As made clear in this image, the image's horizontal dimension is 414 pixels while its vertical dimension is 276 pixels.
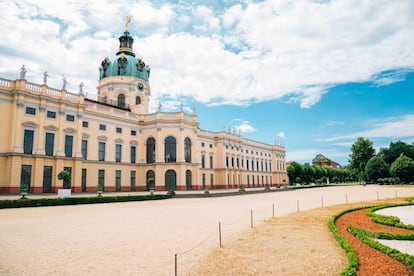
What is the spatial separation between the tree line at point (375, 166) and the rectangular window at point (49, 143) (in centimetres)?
6536

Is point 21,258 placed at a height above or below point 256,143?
below

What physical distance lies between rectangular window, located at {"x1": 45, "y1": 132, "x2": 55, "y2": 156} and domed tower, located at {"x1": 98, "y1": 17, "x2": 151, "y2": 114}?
711 inches

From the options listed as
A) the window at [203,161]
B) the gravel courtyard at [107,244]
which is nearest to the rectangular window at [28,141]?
the gravel courtyard at [107,244]

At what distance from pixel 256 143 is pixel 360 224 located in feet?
216

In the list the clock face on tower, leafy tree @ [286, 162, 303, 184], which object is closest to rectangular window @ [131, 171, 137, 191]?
the clock face on tower

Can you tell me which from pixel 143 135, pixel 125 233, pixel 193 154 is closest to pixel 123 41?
pixel 143 135

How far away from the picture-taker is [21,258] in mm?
8445

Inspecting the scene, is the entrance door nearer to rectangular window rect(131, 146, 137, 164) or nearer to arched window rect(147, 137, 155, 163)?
rectangular window rect(131, 146, 137, 164)

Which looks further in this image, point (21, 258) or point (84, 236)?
point (84, 236)

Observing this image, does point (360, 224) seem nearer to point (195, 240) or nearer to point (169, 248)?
point (195, 240)

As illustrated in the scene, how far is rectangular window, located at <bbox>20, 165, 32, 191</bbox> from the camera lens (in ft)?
109

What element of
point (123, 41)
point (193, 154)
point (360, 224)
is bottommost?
point (360, 224)

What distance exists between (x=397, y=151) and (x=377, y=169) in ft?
48.0

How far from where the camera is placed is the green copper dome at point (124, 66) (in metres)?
55.4
